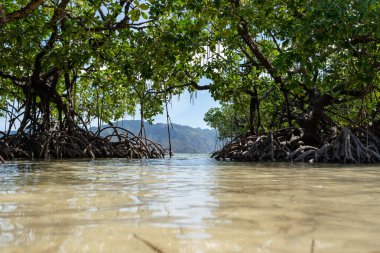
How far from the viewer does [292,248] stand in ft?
3.41

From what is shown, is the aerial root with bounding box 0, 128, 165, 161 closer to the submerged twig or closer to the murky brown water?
the murky brown water

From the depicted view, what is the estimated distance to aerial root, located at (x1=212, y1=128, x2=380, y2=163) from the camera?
7250 millimetres

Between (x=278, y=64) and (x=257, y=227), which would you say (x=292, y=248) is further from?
(x=278, y=64)

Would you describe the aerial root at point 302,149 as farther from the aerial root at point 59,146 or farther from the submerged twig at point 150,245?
the submerged twig at point 150,245

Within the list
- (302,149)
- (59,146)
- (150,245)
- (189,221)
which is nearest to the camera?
(150,245)

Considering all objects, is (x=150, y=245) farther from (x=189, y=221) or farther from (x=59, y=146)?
(x=59, y=146)

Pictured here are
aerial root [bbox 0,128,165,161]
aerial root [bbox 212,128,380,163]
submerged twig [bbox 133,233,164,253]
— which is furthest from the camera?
aerial root [bbox 0,128,165,161]

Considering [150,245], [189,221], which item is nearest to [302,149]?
[189,221]

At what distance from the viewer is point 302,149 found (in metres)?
8.13

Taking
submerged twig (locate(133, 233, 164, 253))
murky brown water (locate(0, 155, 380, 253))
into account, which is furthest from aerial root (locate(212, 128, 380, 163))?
submerged twig (locate(133, 233, 164, 253))

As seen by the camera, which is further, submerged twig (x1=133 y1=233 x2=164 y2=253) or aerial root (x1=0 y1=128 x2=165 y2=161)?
aerial root (x1=0 y1=128 x2=165 y2=161)

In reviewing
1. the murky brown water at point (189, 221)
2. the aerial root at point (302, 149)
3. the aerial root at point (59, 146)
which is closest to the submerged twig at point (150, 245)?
the murky brown water at point (189, 221)

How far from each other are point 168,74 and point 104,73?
216cm

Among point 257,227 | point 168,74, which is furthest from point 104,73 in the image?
point 257,227
